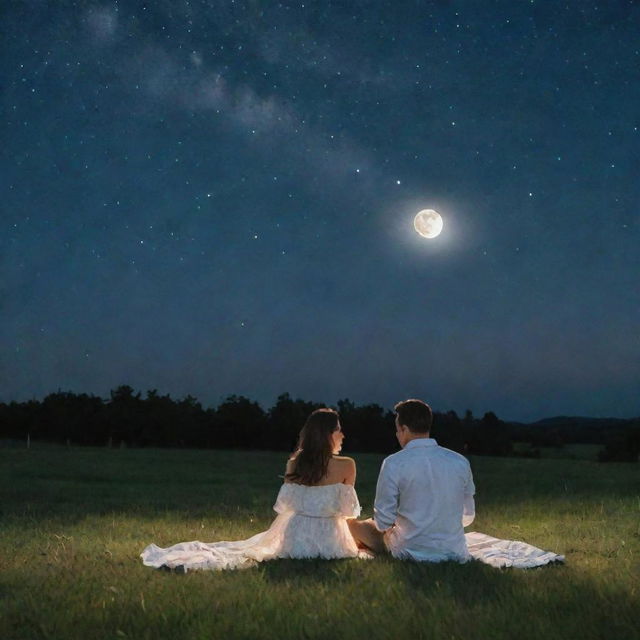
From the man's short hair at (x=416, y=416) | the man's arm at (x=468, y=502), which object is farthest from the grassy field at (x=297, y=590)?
the man's short hair at (x=416, y=416)

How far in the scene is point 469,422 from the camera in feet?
225

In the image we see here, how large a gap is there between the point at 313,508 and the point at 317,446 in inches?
30.5

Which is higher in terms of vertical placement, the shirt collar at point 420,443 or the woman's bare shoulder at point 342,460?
the shirt collar at point 420,443

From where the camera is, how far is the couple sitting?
8.65 meters

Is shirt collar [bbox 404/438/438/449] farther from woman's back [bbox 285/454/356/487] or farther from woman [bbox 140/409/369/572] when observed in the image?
woman's back [bbox 285/454/356/487]

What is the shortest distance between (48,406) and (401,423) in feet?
252

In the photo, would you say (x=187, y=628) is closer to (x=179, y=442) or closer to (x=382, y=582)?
(x=382, y=582)

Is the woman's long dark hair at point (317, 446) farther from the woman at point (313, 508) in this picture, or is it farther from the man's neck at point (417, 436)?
the man's neck at point (417, 436)

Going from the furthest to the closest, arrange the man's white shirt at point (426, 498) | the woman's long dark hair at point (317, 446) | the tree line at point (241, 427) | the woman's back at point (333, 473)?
1. the tree line at point (241, 427)
2. the woman's back at point (333, 473)
3. the woman's long dark hair at point (317, 446)
4. the man's white shirt at point (426, 498)

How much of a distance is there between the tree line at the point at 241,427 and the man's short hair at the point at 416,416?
5862 cm

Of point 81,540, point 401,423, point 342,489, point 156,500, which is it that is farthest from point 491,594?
point 156,500

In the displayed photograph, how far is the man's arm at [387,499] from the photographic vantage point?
8695mm

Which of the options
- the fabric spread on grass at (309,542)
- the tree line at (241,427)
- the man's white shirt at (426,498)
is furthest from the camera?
the tree line at (241,427)

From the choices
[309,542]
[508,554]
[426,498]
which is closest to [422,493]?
[426,498]
